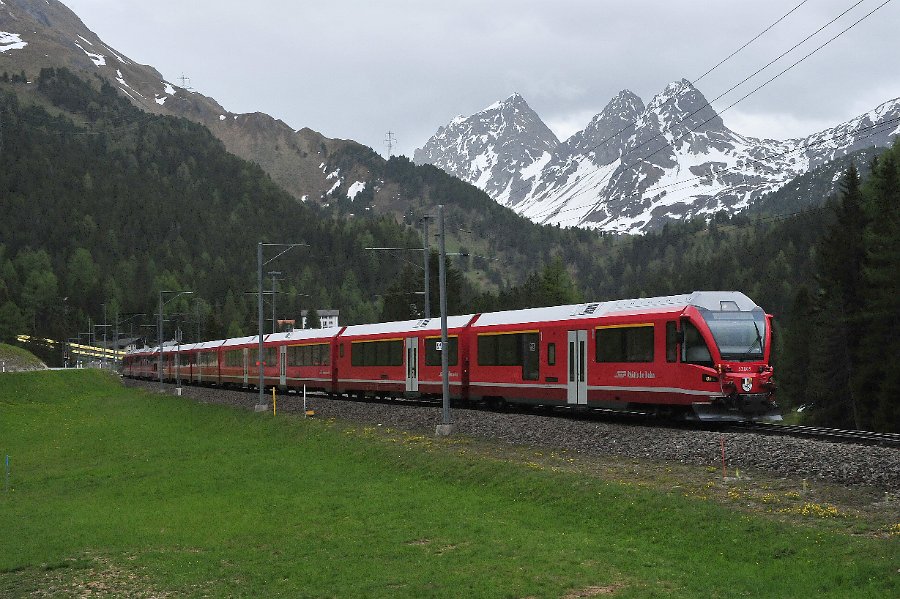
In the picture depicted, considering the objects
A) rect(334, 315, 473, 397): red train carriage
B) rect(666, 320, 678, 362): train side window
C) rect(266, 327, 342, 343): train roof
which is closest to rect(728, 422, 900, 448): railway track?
rect(666, 320, 678, 362): train side window

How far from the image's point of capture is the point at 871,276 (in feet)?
203

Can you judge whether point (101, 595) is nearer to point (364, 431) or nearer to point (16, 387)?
point (364, 431)

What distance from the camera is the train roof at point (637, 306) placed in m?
30.1

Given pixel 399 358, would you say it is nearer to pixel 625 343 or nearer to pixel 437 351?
pixel 437 351

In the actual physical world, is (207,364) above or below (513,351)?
below

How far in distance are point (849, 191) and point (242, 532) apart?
2501 inches

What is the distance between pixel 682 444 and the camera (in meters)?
25.0

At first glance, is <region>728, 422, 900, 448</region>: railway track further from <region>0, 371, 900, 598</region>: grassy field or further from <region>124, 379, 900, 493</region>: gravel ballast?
<region>0, 371, 900, 598</region>: grassy field

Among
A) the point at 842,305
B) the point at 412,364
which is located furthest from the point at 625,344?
the point at 842,305

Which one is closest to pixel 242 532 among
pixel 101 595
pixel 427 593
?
pixel 101 595

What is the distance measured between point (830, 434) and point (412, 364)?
24244 mm

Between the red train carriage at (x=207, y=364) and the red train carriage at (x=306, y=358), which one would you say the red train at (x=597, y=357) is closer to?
the red train carriage at (x=306, y=358)

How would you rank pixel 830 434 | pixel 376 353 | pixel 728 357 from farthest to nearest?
pixel 376 353, pixel 728 357, pixel 830 434

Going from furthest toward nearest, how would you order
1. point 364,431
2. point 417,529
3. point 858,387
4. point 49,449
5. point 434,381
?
point 858,387
point 434,381
point 49,449
point 364,431
point 417,529
